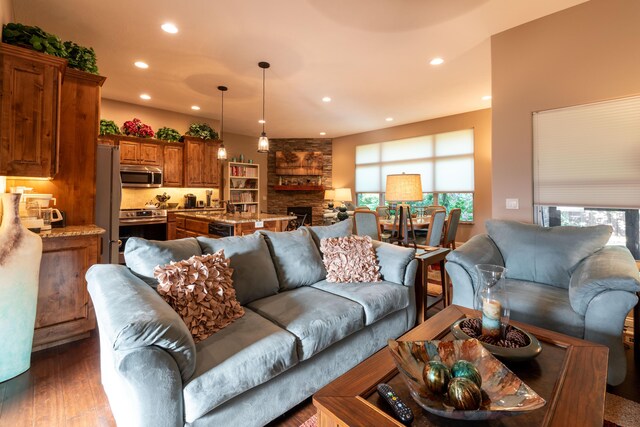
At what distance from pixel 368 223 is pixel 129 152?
14.6 ft

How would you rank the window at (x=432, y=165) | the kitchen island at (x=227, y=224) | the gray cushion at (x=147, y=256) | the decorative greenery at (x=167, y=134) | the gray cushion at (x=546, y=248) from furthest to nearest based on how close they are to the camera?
the window at (x=432, y=165), the decorative greenery at (x=167, y=134), the kitchen island at (x=227, y=224), the gray cushion at (x=546, y=248), the gray cushion at (x=147, y=256)

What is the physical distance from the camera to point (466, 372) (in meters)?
0.95

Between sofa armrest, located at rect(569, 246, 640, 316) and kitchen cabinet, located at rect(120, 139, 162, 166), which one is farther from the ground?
kitchen cabinet, located at rect(120, 139, 162, 166)

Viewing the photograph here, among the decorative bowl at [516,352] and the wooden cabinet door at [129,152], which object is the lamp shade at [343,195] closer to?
the wooden cabinet door at [129,152]

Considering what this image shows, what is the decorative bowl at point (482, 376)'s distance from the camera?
33.9 inches

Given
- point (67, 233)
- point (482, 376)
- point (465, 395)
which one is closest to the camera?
point (465, 395)

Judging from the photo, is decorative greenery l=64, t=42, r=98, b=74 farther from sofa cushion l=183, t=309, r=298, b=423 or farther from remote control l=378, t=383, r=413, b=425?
remote control l=378, t=383, r=413, b=425

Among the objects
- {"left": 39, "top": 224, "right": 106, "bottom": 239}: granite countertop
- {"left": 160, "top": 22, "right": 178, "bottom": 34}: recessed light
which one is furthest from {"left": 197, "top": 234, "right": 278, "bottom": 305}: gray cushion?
{"left": 160, "top": 22, "right": 178, "bottom": 34}: recessed light

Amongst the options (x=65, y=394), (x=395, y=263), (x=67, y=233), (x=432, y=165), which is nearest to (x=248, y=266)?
(x=395, y=263)

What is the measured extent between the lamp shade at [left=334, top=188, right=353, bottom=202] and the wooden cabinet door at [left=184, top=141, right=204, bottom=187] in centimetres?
352

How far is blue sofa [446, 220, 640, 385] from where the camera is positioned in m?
1.71

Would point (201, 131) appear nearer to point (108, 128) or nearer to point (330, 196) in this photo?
point (108, 128)

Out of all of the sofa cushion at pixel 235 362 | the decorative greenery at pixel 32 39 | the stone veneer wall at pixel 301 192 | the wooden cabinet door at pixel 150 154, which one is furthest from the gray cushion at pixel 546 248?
the stone veneer wall at pixel 301 192

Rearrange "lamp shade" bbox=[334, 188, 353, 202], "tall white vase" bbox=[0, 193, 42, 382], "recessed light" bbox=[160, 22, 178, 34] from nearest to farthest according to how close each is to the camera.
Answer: "tall white vase" bbox=[0, 193, 42, 382] < "recessed light" bbox=[160, 22, 178, 34] < "lamp shade" bbox=[334, 188, 353, 202]
